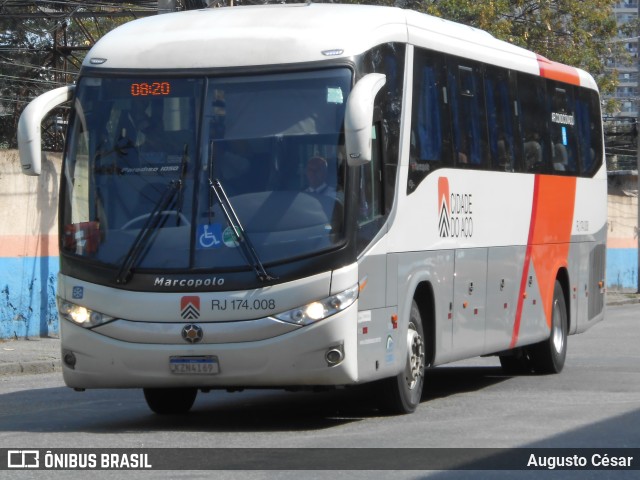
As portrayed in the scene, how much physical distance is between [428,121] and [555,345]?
15.9ft

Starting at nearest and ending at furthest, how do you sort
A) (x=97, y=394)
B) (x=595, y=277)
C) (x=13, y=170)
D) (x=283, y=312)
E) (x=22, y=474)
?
(x=22, y=474) → (x=283, y=312) → (x=97, y=394) → (x=595, y=277) → (x=13, y=170)

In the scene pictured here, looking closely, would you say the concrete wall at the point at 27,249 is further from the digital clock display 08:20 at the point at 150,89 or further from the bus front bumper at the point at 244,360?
the bus front bumper at the point at 244,360

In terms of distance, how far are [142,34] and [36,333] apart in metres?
11.8

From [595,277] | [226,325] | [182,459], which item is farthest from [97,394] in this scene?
[595,277]

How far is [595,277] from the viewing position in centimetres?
1830

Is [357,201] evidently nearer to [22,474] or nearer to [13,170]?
[22,474]

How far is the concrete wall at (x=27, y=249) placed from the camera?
21797 millimetres

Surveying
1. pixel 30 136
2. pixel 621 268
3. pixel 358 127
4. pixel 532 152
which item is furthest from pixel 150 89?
pixel 621 268

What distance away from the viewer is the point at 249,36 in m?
11.1

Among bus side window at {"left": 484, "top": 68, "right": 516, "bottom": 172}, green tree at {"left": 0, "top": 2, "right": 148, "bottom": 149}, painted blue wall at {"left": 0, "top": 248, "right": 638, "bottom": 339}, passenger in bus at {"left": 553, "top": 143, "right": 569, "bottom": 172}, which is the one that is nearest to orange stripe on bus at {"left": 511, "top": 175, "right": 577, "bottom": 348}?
passenger in bus at {"left": 553, "top": 143, "right": 569, "bottom": 172}

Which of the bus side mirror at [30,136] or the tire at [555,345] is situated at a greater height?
the bus side mirror at [30,136]

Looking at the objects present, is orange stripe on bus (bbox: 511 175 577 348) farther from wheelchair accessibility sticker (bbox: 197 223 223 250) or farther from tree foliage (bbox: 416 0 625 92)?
tree foliage (bbox: 416 0 625 92)

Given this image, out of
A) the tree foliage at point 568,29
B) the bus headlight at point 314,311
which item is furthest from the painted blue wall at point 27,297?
the tree foliage at point 568,29

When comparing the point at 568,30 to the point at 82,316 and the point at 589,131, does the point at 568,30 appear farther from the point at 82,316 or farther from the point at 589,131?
the point at 82,316
